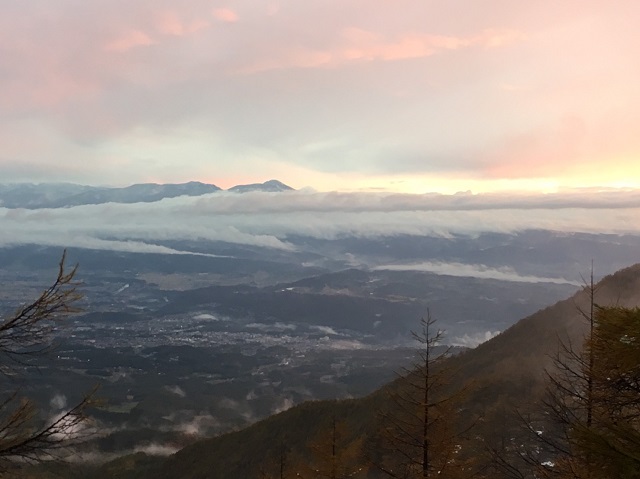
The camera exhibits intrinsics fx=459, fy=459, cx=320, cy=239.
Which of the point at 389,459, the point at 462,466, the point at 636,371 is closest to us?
the point at 636,371

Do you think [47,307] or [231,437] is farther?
[231,437]

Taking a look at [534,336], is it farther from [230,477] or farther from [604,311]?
[604,311]

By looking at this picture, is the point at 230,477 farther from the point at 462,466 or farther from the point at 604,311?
the point at 604,311

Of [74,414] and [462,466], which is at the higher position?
[74,414]

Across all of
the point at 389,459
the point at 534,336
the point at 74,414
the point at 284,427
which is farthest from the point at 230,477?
the point at 74,414

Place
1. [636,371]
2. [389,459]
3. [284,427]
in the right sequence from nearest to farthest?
[636,371], [389,459], [284,427]

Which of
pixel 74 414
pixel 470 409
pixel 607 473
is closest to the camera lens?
pixel 607 473

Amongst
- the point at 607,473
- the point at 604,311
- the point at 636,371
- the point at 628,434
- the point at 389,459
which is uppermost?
the point at 604,311

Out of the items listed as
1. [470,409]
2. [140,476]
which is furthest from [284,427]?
[470,409]

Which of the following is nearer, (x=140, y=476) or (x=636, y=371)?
(x=636, y=371)
